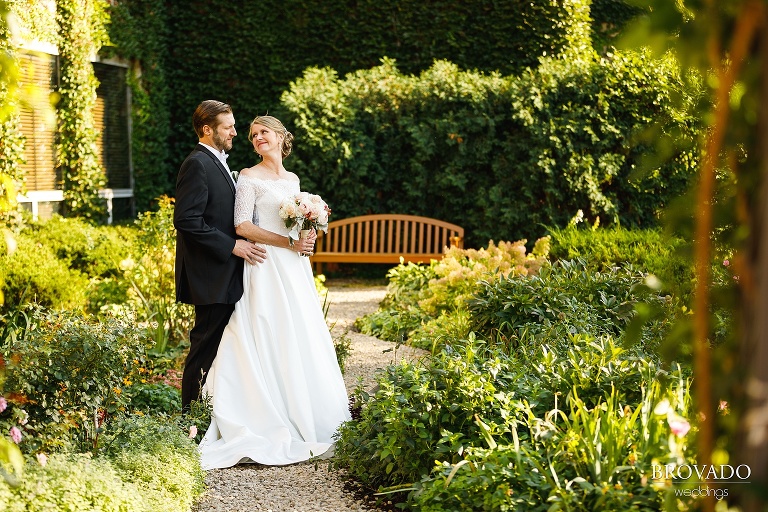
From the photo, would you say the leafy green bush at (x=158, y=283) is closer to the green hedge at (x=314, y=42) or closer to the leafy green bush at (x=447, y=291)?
the leafy green bush at (x=447, y=291)

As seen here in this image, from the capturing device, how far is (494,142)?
11.3 meters

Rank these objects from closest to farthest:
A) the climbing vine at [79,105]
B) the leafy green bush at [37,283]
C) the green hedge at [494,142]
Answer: the leafy green bush at [37,283], the climbing vine at [79,105], the green hedge at [494,142]

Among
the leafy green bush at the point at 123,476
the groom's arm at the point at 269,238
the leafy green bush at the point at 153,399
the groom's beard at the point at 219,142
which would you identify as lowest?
the leafy green bush at the point at 153,399

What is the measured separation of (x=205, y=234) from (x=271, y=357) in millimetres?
819

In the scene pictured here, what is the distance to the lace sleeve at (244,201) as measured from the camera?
15.7ft

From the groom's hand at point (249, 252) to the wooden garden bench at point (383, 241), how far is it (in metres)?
6.33

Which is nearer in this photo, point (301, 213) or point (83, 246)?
point (301, 213)

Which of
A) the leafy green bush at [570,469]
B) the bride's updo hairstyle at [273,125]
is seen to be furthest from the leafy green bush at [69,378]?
the leafy green bush at [570,469]

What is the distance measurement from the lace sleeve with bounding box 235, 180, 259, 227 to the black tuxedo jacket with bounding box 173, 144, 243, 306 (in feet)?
0.19

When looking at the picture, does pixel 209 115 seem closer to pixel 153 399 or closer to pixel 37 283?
pixel 153 399

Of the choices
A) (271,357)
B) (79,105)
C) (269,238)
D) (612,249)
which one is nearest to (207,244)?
(269,238)

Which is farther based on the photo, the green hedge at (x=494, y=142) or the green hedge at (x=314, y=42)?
the green hedge at (x=314, y=42)

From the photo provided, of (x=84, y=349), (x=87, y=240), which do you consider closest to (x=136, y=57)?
(x=87, y=240)

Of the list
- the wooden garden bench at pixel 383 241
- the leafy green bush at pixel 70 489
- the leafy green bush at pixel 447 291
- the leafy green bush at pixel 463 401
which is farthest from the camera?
the wooden garden bench at pixel 383 241
